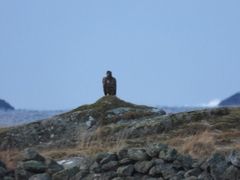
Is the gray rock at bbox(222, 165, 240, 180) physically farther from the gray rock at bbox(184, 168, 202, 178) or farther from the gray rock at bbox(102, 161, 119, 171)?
the gray rock at bbox(102, 161, 119, 171)

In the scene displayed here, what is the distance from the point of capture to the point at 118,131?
1784cm

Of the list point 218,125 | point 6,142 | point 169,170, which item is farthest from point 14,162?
point 218,125

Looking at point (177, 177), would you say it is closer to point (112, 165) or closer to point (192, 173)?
point (192, 173)

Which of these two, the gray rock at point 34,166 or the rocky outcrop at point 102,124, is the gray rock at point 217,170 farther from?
the rocky outcrop at point 102,124

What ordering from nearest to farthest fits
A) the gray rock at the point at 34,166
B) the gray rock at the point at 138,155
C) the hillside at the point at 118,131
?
the gray rock at the point at 138,155 → the gray rock at the point at 34,166 → the hillside at the point at 118,131

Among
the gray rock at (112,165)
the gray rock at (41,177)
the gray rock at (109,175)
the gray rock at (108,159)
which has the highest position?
the gray rock at (108,159)

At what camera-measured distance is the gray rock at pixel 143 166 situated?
423 inches

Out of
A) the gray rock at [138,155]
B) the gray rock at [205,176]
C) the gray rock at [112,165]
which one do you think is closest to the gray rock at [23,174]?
the gray rock at [112,165]

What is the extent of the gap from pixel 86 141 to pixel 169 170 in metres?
7.49

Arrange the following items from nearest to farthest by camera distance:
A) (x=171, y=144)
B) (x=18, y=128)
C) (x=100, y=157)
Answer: (x=100, y=157)
(x=171, y=144)
(x=18, y=128)

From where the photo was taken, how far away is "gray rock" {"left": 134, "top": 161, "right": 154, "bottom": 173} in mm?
10754

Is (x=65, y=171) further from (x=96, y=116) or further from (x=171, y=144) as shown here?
(x=96, y=116)

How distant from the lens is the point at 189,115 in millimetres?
18297

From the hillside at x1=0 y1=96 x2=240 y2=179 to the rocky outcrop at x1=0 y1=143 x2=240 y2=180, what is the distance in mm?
2035
